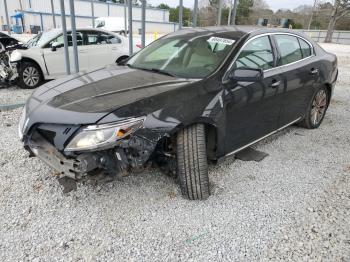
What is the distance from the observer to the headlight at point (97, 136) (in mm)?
2258

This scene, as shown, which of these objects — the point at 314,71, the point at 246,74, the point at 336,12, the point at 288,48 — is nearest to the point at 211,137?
the point at 246,74

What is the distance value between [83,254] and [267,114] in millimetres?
2463

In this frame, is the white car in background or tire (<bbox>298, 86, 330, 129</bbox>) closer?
tire (<bbox>298, 86, 330, 129</bbox>)

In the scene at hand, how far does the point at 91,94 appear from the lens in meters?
2.73

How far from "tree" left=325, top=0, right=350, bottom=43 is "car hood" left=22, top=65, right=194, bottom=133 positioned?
45.8m

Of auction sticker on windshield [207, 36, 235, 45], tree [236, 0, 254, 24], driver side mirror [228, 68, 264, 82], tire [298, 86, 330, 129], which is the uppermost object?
tree [236, 0, 254, 24]

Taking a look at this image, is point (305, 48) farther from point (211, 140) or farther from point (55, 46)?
point (55, 46)

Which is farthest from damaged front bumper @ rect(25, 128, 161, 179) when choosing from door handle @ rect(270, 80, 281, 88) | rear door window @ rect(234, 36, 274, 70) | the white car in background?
the white car in background

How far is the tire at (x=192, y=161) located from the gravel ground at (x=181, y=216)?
0.15 metres

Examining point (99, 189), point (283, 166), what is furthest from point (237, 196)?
point (99, 189)

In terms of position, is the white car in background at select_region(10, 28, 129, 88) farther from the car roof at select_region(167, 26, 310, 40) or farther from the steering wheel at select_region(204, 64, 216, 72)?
the steering wheel at select_region(204, 64, 216, 72)

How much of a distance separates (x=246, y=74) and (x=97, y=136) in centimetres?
155

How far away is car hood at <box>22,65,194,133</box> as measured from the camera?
2.39m

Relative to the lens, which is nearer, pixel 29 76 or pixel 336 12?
pixel 29 76
